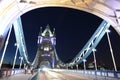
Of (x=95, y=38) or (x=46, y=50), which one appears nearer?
(x=95, y=38)

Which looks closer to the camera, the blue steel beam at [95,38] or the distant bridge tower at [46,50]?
the blue steel beam at [95,38]

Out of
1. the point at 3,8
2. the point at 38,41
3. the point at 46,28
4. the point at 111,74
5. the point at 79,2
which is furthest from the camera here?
the point at 46,28

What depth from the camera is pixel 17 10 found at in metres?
12.4

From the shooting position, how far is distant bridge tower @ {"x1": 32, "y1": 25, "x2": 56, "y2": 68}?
100625 mm

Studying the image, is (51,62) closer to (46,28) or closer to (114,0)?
(46,28)

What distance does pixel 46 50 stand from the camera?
363 feet

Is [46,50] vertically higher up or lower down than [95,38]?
higher up

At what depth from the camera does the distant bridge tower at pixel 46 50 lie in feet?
330

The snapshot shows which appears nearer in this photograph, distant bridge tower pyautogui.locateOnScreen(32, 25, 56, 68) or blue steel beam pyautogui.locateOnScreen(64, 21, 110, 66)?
blue steel beam pyautogui.locateOnScreen(64, 21, 110, 66)

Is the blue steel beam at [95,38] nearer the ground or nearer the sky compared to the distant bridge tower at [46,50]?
nearer the ground

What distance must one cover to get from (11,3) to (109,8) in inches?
256

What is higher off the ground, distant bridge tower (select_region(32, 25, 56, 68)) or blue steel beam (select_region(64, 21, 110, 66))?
distant bridge tower (select_region(32, 25, 56, 68))

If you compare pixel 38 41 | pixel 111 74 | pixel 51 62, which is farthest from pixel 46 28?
pixel 111 74

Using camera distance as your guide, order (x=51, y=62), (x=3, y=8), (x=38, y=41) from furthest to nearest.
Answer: (x=38, y=41) → (x=51, y=62) → (x=3, y=8)
